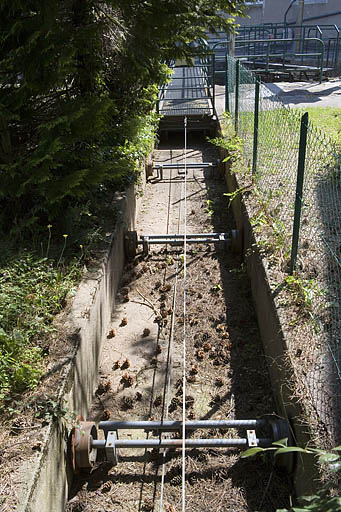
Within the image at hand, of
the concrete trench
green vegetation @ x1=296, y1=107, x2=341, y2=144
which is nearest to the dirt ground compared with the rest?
A: the concrete trench

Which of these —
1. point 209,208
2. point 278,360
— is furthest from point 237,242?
point 278,360

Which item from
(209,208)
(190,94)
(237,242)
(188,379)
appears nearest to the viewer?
(188,379)

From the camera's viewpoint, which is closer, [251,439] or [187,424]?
[251,439]

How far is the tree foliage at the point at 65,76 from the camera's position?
4.34 meters

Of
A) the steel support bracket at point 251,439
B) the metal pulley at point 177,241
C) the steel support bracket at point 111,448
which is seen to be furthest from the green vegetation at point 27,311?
the metal pulley at point 177,241

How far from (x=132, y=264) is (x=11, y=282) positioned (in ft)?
7.90

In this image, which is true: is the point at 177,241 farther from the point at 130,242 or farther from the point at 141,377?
the point at 141,377

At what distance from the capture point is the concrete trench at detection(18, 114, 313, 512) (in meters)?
2.99

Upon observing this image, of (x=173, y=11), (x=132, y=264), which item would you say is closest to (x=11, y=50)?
(x=173, y=11)

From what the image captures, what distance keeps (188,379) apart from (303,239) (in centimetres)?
184

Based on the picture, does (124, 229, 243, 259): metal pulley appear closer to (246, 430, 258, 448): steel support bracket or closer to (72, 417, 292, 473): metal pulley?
(72, 417, 292, 473): metal pulley

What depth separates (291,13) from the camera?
117ft

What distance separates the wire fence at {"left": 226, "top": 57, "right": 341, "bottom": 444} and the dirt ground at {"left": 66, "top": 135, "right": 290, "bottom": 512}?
2.19 feet

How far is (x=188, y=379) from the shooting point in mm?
4070
